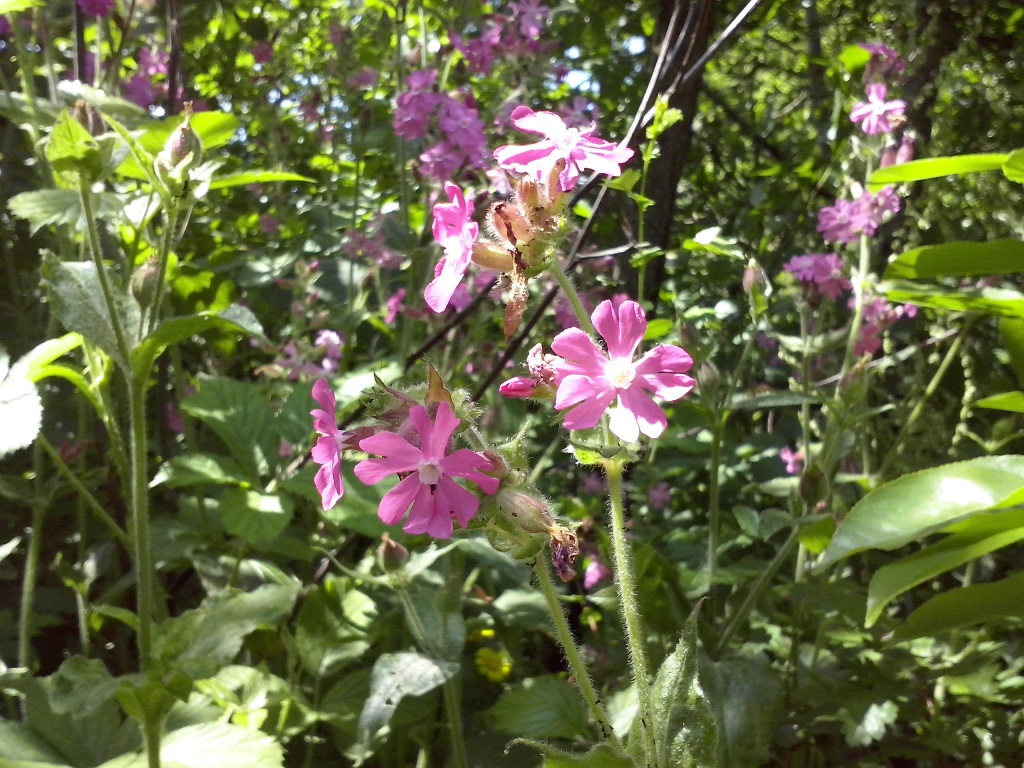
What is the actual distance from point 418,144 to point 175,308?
639 millimetres

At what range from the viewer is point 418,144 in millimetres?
1903

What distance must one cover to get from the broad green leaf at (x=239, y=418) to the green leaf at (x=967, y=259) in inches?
34.9

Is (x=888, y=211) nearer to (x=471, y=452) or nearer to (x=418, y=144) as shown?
(x=418, y=144)

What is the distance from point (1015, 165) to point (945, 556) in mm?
335

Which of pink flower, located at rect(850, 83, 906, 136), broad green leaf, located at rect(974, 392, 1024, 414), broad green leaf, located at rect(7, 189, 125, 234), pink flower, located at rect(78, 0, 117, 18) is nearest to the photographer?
broad green leaf, located at rect(974, 392, 1024, 414)

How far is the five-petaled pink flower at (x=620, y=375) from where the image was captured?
0.62 m

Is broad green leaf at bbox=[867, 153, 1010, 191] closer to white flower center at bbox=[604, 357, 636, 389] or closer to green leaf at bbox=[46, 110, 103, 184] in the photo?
white flower center at bbox=[604, 357, 636, 389]

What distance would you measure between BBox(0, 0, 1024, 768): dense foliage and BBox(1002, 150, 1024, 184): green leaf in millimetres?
25

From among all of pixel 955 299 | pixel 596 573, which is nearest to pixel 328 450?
pixel 955 299

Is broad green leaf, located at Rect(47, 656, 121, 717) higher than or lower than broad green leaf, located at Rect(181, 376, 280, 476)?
lower

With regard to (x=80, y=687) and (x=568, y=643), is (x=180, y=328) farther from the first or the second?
(x=568, y=643)

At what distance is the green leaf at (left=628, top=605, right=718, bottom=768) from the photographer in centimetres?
64

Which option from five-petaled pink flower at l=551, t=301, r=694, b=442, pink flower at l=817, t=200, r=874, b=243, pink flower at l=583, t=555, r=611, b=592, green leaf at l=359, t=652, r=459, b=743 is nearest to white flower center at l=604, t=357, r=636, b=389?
five-petaled pink flower at l=551, t=301, r=694, b=442

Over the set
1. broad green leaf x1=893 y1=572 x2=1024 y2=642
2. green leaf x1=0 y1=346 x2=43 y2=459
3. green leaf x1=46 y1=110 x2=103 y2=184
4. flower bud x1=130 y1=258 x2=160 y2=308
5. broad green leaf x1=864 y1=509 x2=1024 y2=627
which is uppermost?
green leaf x1=46 y1=110 x2=103 y2=184
